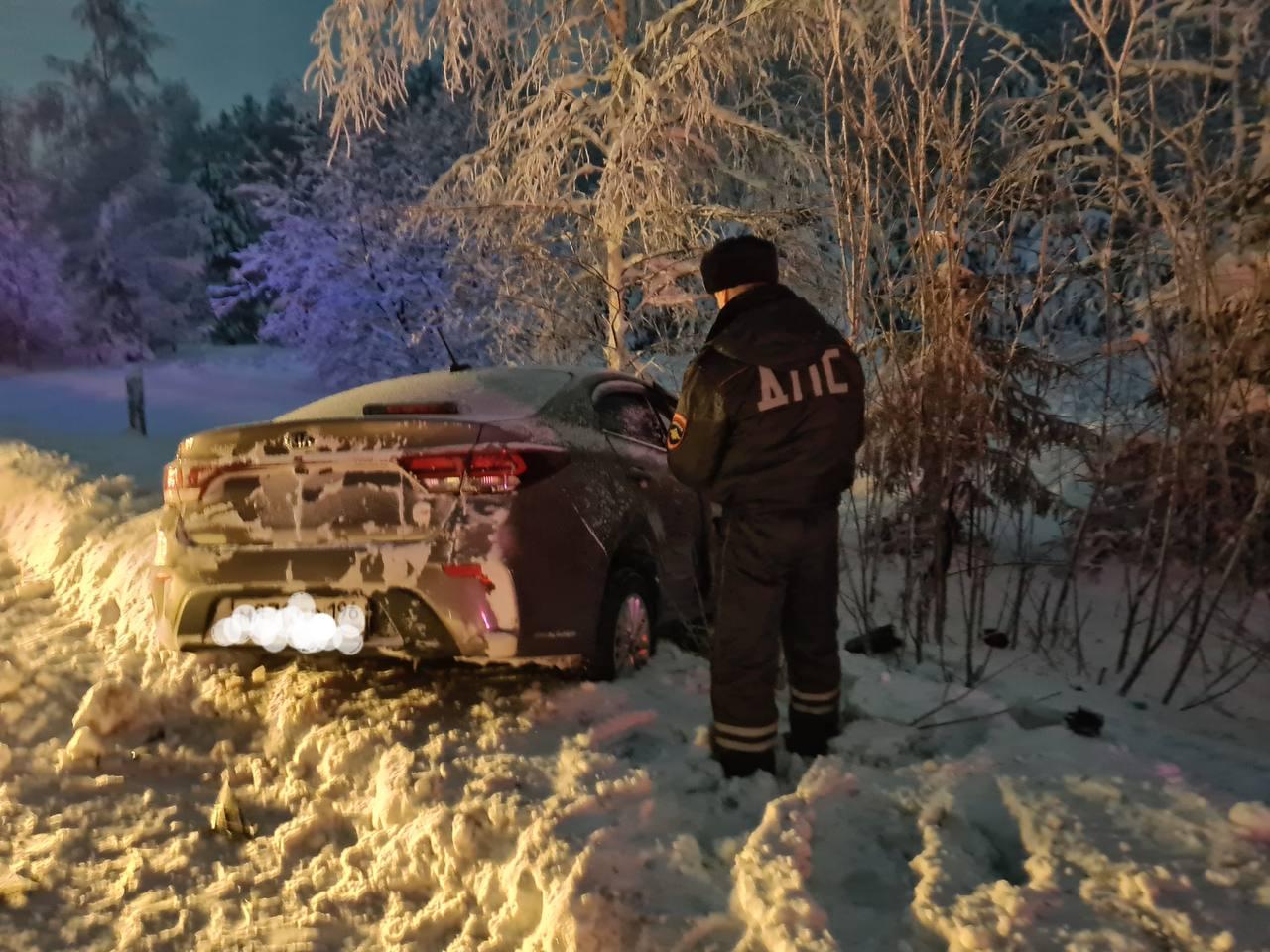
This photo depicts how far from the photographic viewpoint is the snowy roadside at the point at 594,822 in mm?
2264

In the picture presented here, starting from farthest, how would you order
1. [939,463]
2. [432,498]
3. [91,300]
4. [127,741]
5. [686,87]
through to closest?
[91,300]
[686,87]
[939,463]
[127,741]
[432,498]

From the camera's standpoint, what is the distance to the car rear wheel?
3.77 meters

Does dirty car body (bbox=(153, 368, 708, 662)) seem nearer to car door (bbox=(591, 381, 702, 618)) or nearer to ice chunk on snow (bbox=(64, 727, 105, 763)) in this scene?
car door (bbox=(591, 381, 702, 618))

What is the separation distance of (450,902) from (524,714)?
3.44ft

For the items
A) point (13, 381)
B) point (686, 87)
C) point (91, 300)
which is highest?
point (686, 87)

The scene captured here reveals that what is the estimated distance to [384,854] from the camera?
2.81 m

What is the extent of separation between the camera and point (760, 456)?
116 inches

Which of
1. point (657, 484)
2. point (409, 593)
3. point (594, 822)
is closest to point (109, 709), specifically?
point (409, 593)

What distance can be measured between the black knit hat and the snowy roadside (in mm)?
1601

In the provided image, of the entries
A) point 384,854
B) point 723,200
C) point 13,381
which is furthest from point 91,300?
point 384,854

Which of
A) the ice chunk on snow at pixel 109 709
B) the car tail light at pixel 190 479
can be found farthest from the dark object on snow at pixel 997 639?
the ice chunk on snow at pixel 109 709

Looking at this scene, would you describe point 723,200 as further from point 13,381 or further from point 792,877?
point 13,381

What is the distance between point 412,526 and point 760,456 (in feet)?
4.37

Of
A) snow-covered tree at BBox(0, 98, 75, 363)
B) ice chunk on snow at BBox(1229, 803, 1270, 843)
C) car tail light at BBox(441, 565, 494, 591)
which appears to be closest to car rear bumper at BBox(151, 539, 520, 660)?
car tail light at BBox(441, 565, 494, 591)
